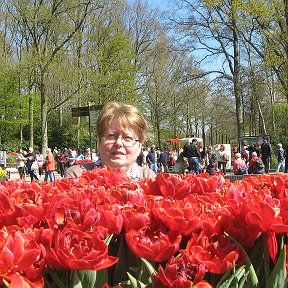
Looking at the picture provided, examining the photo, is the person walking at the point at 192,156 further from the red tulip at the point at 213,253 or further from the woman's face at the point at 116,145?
the red tulip at the point at 213,253

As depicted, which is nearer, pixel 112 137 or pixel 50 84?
pixel 112 137

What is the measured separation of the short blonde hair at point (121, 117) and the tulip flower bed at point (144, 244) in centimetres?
209

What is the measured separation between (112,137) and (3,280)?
2.67 m

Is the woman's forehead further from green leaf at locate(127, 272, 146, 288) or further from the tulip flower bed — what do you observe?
green leaf at locate(127, 272, 146, 288)

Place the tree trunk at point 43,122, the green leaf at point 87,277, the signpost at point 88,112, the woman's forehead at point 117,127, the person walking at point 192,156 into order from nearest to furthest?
the green leaf at point 87,277
the woman's forehead at point 117,127
the signpost at point 88,112
the person walking at point 192,156
the tree trunk at point 43,122

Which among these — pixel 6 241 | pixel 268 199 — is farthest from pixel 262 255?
pixel 6 241

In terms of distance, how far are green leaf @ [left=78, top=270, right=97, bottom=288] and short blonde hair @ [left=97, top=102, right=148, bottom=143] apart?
8.40 ft

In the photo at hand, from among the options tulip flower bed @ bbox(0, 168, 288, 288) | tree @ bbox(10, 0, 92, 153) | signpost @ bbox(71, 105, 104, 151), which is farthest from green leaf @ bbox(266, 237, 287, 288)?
tree @ bbox(10, 0, 92, 153)

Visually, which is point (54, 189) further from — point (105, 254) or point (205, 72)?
point (205, 72)

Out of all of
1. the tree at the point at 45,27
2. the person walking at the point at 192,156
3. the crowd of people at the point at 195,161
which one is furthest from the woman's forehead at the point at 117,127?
the tree at the point at 45,27

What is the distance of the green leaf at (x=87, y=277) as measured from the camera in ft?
3.48

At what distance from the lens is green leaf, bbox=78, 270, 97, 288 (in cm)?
106

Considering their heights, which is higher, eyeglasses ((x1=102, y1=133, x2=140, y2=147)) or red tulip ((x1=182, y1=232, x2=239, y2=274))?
eyeglasses ((x1=102, y1=133, x2=140, y2=147))

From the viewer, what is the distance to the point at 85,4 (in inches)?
1168
